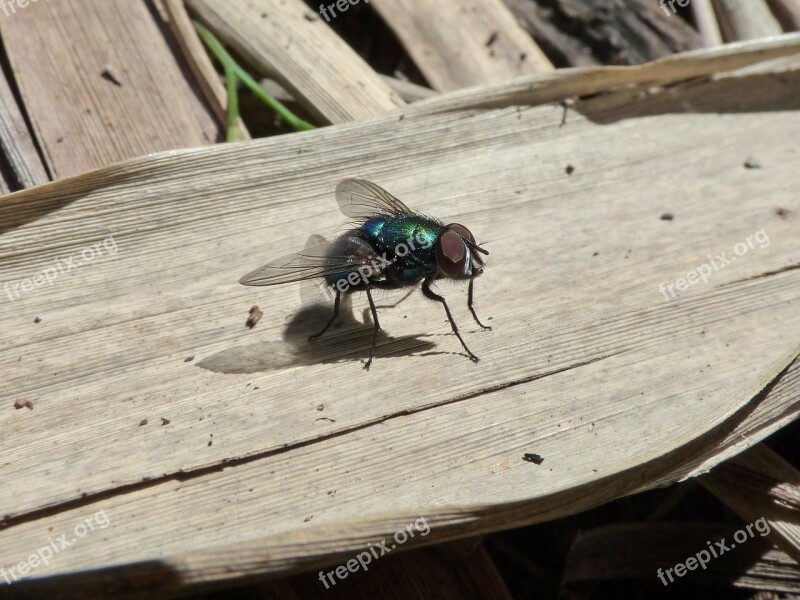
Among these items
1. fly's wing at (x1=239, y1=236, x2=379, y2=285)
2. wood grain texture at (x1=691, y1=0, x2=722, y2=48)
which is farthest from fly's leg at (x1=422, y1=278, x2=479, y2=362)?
wood grain texture at (x1=691, y1=0, x2=722, y2=48)

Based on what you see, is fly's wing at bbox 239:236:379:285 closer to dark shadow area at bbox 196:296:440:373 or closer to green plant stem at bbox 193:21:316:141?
dark shadow area at bbox 196:296:440:373
